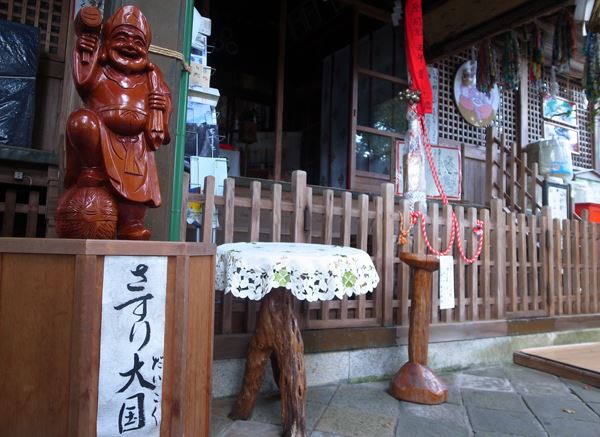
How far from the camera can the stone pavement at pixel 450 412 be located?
249 cm

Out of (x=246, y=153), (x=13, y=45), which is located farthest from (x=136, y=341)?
(x=246, y=153)

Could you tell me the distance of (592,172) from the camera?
9.56 metres

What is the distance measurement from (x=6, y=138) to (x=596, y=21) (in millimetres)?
6758

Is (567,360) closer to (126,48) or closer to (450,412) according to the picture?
(450,412)

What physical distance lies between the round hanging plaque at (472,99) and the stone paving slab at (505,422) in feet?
20.0

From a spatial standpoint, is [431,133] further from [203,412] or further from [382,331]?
[203,412]

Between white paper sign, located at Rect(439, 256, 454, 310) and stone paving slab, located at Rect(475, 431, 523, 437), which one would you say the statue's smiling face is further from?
white paper sign, located at Rect(439, 256, 454, 310)

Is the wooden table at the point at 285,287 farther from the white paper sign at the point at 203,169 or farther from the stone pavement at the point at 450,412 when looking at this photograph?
the white paper sign at the point at 203,169

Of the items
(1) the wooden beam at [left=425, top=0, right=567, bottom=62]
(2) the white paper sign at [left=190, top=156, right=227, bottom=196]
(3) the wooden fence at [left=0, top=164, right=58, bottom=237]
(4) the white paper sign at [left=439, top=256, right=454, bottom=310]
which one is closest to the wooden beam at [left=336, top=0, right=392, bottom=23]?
(1) the wooden beam at [left=425, top=0, right=567, bottom=62]

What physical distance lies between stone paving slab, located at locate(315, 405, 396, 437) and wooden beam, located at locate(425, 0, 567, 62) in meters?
5.35

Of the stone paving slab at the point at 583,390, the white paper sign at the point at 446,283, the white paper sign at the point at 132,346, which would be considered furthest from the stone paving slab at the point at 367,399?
the white paper sign at the point at 132,346

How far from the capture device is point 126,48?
68.4 inches

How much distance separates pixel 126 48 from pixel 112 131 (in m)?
0.38

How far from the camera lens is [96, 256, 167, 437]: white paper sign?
143 cm
